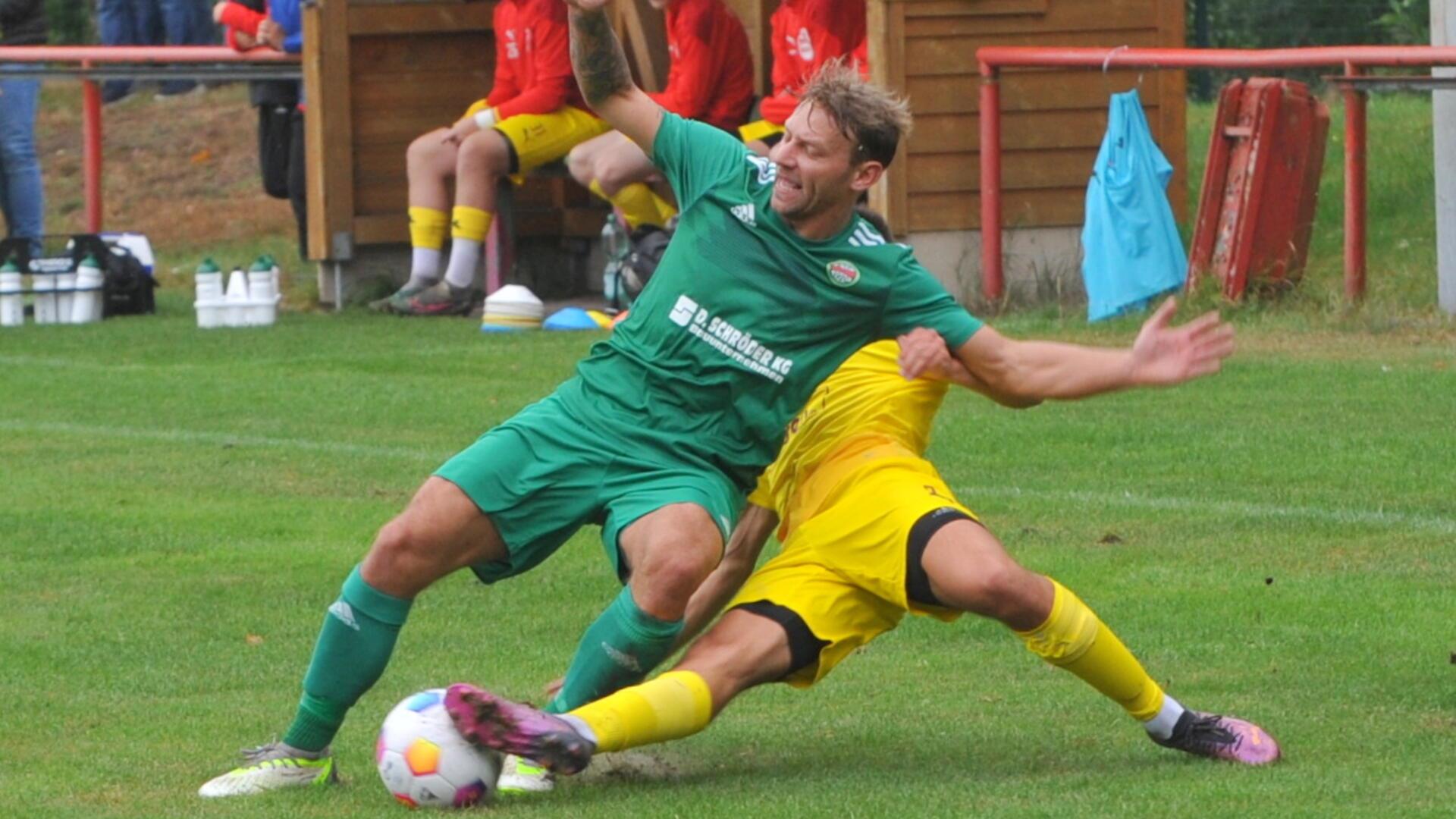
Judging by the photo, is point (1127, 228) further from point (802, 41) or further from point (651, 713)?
point (651, 713)

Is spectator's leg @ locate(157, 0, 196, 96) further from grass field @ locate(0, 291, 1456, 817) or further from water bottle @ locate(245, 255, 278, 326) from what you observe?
grass field @ locate(0, 291, 1456, 817)

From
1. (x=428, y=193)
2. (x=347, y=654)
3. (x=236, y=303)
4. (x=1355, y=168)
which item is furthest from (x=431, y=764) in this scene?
(x=428, y=193)

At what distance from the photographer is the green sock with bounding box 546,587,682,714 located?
17.5 feet

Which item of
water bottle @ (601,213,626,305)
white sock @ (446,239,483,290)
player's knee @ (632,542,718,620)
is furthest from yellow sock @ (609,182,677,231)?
player's knee @ (632,542,718,620)

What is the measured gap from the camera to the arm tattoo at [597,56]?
5.74m

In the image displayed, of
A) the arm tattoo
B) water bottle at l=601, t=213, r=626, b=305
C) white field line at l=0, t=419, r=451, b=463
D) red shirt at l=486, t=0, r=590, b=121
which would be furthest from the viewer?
water bottle at l=601, t=213, r=626, b=305

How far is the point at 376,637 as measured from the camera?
17.7 feet

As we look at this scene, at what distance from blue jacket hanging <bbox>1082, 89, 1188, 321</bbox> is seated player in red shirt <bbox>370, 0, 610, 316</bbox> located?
3.19m

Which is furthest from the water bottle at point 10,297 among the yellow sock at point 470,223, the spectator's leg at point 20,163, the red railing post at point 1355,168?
the red railing post at point 1355,168

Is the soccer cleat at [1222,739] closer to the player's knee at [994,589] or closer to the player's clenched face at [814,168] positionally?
the player's knee at [994,589]

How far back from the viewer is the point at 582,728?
512 cm

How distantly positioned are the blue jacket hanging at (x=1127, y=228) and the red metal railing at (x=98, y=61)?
606 centimetres

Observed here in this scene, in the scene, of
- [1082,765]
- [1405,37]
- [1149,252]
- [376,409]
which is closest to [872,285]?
[1082,765]

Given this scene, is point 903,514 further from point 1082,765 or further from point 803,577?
point 1082,765
